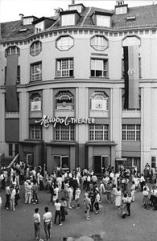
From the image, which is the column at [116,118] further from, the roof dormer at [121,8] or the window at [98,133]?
the roof dormer at [121,8]

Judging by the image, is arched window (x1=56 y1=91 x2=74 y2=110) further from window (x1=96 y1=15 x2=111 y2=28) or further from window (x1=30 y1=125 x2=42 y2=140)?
window (x1=96 y1=15 x2=111 y2=28)

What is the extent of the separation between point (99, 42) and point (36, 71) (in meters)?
9.53

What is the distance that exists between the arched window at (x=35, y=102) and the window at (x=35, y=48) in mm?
5733

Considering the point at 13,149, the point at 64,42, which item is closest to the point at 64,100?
the point at 64,42

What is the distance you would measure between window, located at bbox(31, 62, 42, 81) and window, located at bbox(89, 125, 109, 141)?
10.1m

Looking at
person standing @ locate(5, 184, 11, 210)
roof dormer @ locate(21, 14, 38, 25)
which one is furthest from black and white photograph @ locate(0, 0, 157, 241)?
person standing @ locate(5, 184, 11, 210)

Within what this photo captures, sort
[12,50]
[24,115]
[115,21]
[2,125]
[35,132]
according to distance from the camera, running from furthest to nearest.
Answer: [2,125], [12,50], [24,115], [115,21], [35,132]

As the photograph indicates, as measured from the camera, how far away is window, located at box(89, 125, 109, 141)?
137 ft

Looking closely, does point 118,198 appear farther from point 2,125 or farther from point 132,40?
point 2,125

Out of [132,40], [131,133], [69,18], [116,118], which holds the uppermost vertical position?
[69,18]

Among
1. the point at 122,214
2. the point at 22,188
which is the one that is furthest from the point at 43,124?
the point at 122,214

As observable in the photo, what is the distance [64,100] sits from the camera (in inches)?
1649

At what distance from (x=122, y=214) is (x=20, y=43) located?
30.7 meters

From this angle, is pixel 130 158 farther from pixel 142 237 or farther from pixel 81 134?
pixel 142 237
